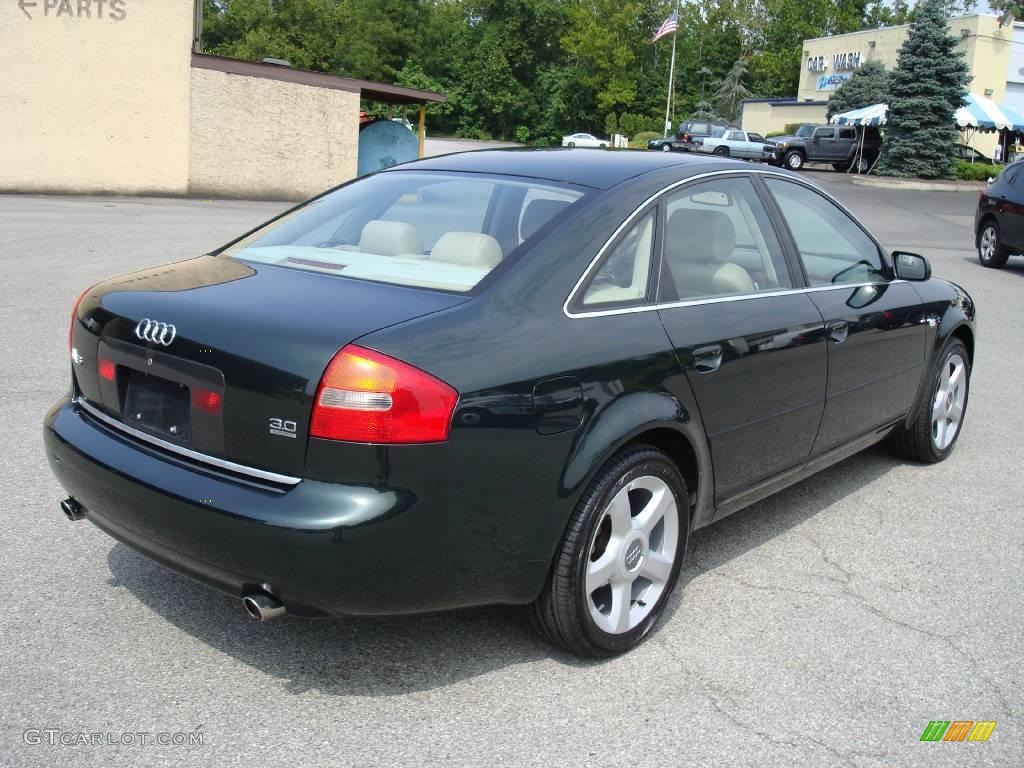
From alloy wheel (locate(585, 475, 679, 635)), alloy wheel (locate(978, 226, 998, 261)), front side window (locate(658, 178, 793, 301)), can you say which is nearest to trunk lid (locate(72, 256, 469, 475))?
alloy wheel (locate(585, 475, 679, 635))

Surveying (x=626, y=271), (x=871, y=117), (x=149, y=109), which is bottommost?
(x=626, y=271)

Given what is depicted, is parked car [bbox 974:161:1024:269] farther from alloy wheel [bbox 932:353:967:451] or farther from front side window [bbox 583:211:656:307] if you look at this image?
front side window [bbox 583:211:656:307]

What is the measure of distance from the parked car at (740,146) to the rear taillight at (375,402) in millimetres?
40011

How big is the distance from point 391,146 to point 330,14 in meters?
61.8

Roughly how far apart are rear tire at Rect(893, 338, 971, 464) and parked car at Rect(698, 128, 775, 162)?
36562 mm

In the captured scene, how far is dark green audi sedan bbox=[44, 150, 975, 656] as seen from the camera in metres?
2.79

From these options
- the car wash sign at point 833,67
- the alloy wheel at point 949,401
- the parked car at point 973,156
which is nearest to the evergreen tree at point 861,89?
the car wash sign at point 833,67

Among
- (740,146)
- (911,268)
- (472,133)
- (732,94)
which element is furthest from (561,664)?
(732,94)

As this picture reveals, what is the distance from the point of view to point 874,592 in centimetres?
405

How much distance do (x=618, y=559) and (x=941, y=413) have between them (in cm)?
310

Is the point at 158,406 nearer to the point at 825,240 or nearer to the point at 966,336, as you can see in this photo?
the point at 825,240

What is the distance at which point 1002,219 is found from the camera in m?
14.9

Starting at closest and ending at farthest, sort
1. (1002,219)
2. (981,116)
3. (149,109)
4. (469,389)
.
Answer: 1. (469,389)
2. (1002,219)
3. (149,109)
4. (981,116)

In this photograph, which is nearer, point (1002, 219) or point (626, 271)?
point (626, 271)
